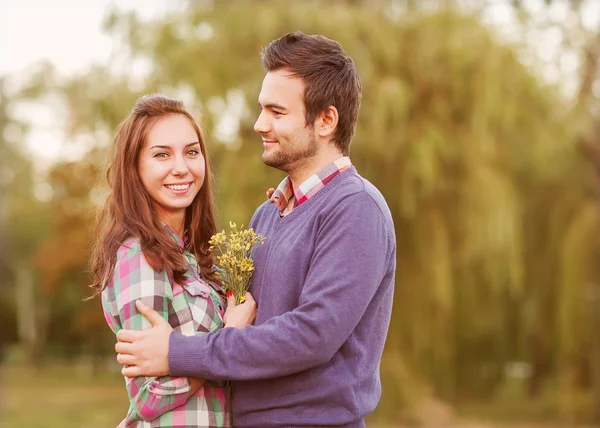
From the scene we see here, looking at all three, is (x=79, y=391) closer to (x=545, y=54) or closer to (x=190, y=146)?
(x=545, y=54)

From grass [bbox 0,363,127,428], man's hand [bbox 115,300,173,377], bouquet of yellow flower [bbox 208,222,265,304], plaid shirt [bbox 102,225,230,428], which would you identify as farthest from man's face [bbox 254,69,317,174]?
grass [bbox 0,363,127,428]

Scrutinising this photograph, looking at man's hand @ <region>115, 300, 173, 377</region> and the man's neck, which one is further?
the man's neck

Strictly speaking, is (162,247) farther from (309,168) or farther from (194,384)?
(309,168)

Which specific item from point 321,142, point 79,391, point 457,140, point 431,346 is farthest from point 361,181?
point 79,391

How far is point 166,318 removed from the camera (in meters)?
2.46

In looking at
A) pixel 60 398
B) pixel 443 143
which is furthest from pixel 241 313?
pixel 60 398

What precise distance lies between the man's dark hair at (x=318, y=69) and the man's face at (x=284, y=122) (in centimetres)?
2

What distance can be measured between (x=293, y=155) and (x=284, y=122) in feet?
0.36

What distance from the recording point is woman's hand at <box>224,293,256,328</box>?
8.19 feet

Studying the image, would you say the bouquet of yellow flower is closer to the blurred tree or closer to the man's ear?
the man's ear

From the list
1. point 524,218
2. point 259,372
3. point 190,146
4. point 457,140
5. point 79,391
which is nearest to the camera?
point 259,372

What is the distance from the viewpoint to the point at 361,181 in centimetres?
253

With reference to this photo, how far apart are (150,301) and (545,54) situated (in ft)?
35.0

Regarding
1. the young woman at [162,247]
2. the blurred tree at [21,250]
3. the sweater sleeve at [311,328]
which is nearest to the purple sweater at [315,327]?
the sweater sleeve at [311,328]
